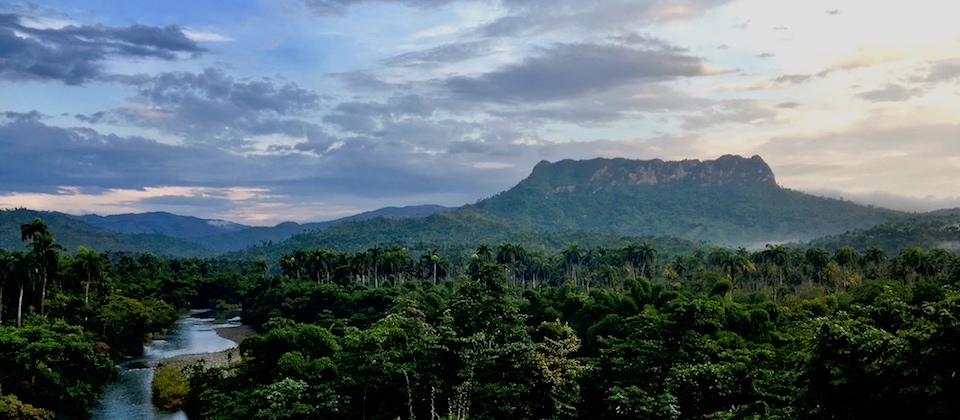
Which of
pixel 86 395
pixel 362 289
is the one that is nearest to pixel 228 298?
pixel 362 289

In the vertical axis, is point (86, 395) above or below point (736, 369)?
below

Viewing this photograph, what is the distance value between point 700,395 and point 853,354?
19.2 ft

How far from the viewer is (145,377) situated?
52.0m

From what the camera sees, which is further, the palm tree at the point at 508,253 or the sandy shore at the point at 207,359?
the palm tree at the point at 508,253

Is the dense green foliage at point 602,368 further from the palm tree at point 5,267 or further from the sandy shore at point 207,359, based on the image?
the palm tree at point 5,267

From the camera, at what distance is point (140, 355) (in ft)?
206

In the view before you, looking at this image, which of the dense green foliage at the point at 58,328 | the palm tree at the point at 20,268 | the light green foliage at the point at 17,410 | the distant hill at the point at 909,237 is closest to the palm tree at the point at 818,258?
the dense green foliage at the point at 58,328

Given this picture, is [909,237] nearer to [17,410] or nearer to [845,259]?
[845,259]

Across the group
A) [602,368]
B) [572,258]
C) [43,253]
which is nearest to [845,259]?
[572,258]

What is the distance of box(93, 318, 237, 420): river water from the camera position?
136 ft

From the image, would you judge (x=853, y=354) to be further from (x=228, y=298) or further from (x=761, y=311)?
(x=228, y=298)

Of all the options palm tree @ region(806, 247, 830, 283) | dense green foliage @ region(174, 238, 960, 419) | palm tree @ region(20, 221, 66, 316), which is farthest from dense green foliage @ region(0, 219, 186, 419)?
palm tree @ region(806, 247, 830, 283)

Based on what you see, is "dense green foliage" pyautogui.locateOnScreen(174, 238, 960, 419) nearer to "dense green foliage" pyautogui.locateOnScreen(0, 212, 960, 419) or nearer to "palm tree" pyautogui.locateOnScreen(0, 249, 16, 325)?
"dense green foliage" pyautogui.locateOnScreen(0, 212, 960, 419)

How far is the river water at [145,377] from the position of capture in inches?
1628
